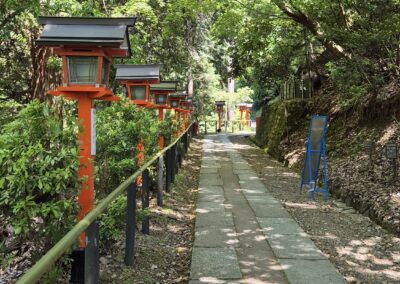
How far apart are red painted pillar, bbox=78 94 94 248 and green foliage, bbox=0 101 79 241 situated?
27 cm

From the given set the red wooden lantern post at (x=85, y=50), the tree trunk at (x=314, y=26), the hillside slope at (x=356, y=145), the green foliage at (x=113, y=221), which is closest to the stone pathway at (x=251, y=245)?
the green foliage at (x=113, y=221)

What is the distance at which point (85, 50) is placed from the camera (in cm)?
414

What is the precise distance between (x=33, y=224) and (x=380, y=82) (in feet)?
26.2

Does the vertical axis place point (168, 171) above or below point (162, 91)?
below

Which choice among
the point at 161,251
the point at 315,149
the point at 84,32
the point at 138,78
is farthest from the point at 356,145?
the point at 84,32

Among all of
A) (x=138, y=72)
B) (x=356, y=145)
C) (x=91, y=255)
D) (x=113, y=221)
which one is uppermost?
(x=138, y=72)

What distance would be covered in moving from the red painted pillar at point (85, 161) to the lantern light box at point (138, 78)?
383 cm

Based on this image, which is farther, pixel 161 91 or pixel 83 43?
pixel 161 91

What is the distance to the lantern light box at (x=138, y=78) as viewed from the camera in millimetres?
7951

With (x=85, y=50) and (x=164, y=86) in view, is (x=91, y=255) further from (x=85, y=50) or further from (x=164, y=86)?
(x=164, y=86)

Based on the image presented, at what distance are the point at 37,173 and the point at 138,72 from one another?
5.16 metres

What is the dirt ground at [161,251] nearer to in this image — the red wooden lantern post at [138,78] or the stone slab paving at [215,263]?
the stone slab paving at [215,263]

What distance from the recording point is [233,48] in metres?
17.5

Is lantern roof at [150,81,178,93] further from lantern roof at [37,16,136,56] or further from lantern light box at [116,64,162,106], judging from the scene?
lantern roof at [37,16,136,56]
